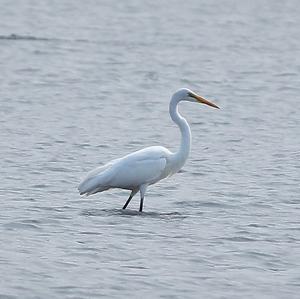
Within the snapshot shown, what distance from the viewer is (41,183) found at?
52.3 feet

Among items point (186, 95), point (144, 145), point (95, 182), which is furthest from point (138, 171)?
point (144, 145)

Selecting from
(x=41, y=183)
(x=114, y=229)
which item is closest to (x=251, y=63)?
(x=41, y=183)

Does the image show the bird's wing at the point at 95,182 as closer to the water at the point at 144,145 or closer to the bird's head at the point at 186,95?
the water at the point at 144,145

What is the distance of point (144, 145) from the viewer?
Answer: 19.3 metres

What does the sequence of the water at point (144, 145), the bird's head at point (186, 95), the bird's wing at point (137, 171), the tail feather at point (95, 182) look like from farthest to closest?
1. the bird's head at point (186, 95)
2. the bird's wing at point (137, 171)
3. the tail feather at point (95, 182)
4. the water at point (144, 145)

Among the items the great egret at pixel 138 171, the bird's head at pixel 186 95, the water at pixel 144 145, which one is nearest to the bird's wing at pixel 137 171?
the great egret at pixel 138 171

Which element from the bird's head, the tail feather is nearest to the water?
the tail feather

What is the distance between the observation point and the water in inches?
455

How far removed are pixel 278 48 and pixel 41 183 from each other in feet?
61.7

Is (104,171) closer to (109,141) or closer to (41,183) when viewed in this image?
(41,183)

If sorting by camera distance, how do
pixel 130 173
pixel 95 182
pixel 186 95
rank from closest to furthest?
pixel 95 182 < pixel 130 173 < pixel 186 95

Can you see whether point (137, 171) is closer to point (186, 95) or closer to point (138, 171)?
point (138, 171)

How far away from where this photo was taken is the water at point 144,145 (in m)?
11.5

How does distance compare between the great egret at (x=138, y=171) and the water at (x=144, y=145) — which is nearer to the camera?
the water at (x=144, y=145)
